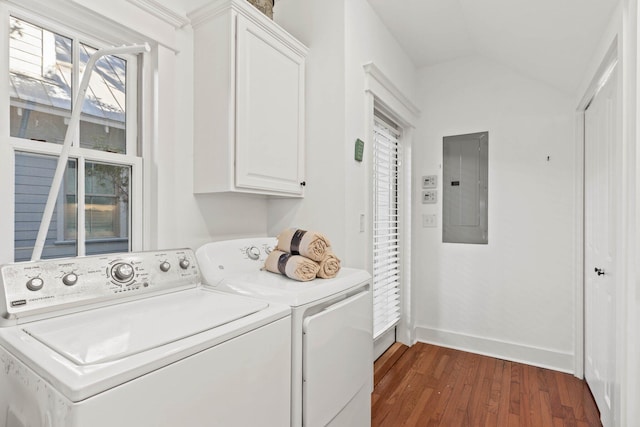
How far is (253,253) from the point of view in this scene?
174 cm

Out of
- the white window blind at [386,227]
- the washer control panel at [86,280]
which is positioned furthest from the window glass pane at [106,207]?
the white window blind at [386,227]

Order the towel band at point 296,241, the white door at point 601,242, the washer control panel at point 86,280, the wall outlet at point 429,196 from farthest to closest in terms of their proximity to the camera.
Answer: the wall outlet at point 429,196 → the white door at point 601,242 → the towel band at point 296,241 → the washer control panel at point 86,280

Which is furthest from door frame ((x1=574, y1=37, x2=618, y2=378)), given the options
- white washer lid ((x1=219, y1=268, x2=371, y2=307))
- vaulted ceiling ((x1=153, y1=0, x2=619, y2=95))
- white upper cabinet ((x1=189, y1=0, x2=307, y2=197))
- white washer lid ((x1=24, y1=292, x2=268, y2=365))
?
white washer lid ((x1=24, y1=292, x2=268, y2=365))

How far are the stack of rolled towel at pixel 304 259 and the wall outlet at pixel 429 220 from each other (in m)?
1.89

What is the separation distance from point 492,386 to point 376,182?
5.61ft

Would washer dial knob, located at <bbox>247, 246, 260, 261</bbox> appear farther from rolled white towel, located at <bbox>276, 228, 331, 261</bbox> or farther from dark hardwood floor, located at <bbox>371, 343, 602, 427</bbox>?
dark hardwood floor, located at <bbox>371, 343, 602, 427</bbox>

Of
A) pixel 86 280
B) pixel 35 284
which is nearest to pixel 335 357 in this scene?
pixel 86 280

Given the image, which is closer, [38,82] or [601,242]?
[38,82]

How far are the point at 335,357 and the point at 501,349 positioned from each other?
2.19 meters

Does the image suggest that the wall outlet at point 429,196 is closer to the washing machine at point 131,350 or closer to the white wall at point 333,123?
the white wall at point 333,123

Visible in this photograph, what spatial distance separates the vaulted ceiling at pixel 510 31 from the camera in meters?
1.75

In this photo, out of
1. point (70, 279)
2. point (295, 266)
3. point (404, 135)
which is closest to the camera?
point (70, 279)

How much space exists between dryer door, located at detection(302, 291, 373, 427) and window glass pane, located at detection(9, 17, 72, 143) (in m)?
1.26

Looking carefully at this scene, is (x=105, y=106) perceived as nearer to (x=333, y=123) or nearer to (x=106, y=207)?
(x=106, y=207)
